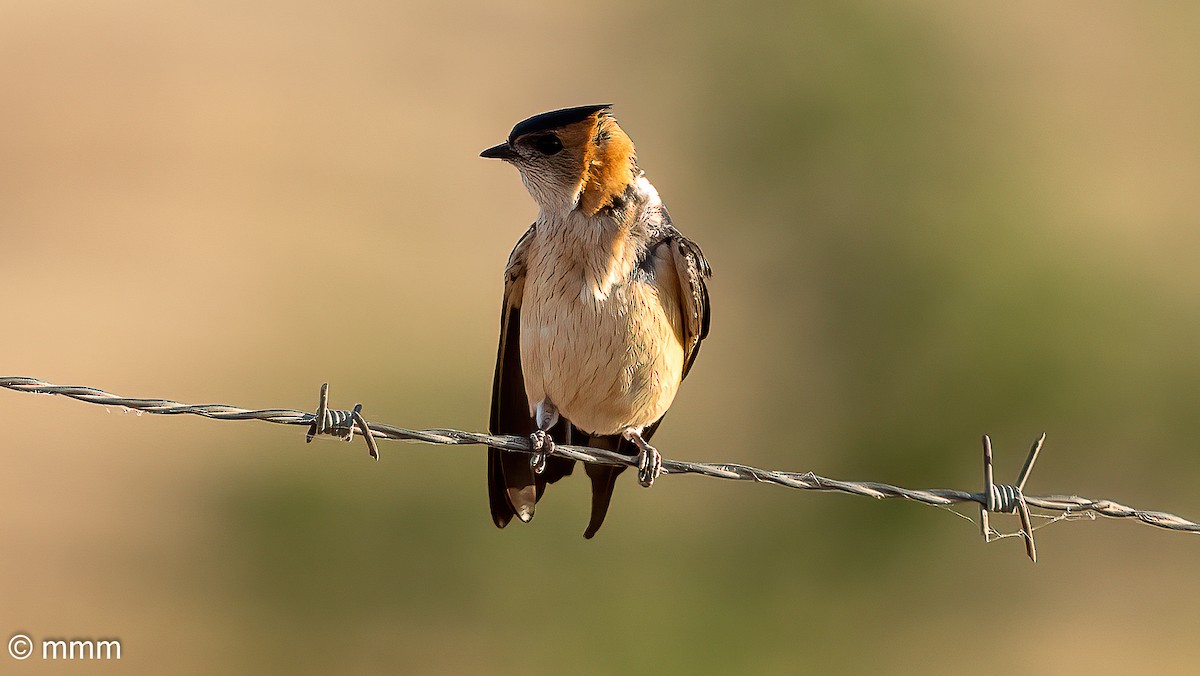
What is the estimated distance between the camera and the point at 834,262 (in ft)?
66.2

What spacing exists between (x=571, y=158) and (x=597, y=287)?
2.02ft

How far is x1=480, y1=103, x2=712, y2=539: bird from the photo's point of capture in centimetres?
528

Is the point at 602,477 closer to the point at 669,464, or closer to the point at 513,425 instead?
the point at 513,425

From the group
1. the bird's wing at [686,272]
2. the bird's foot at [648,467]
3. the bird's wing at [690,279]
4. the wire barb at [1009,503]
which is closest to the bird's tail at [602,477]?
the bird's wing at [686,272]

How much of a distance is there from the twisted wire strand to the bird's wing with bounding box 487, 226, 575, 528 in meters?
1.34

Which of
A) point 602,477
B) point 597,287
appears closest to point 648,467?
point 597,287

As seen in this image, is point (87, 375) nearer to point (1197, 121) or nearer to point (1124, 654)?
point (1124, 654)

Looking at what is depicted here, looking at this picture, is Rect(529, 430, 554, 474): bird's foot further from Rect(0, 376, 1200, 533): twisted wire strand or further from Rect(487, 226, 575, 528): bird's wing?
Rect(487, 226, 575, 528): bird's wing

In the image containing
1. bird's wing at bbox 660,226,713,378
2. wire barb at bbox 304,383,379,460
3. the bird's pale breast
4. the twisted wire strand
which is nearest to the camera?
the twisted wire strand

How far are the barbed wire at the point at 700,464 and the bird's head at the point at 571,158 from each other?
1.39 meters

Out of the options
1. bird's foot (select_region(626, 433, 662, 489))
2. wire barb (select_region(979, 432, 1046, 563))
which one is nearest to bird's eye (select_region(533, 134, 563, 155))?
bird's foot (select_region(626, 433, 662, 489))

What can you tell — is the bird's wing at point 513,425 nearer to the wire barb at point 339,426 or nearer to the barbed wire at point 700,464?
the barbed wire at point 700,464

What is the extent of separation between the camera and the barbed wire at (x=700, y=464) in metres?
3.60

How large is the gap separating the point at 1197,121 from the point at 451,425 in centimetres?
1536
